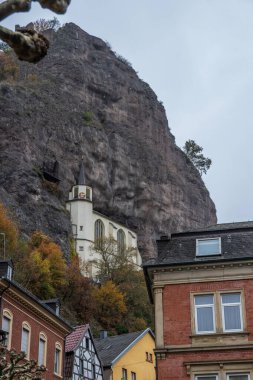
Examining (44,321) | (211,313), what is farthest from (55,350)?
(211,313)

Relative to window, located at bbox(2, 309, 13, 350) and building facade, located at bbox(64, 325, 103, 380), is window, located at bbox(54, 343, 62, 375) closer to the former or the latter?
building facade, located at bbox(64, 325, 103, 380)

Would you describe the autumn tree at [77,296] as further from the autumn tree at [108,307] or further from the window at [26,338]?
the window at [26,338]

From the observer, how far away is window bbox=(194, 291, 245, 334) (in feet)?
74.6

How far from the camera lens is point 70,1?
20.1ft

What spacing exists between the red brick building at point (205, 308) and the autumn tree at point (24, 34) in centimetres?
1786

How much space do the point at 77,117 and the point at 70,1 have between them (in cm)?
9769

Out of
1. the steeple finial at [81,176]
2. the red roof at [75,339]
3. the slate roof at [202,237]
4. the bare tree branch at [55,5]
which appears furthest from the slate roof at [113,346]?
the steeple finial at [81,176]

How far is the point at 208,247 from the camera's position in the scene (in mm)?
24516

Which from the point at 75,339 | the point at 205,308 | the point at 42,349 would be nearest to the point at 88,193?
the point at 75,339

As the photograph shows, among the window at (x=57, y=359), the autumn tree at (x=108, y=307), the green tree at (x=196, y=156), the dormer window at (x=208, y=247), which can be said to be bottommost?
the window at (x=57, y=359)

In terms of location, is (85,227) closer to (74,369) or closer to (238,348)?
(74,369)

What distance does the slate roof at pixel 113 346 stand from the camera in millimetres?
41688

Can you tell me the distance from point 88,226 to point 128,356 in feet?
165

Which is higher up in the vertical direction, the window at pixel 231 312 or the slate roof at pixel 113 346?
the slate roof at pixel 113 346
